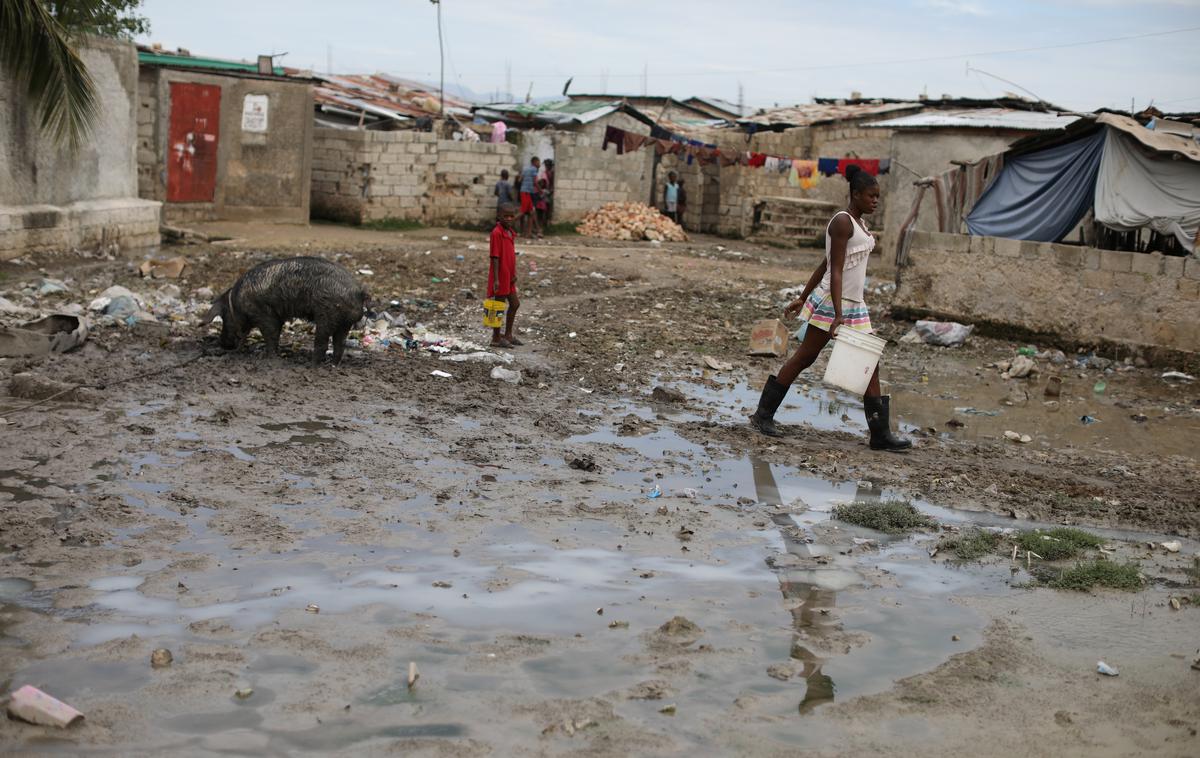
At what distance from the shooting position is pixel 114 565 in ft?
14.1

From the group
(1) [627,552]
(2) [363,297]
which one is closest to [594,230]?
(2) [363,297]

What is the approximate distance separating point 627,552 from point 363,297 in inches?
153

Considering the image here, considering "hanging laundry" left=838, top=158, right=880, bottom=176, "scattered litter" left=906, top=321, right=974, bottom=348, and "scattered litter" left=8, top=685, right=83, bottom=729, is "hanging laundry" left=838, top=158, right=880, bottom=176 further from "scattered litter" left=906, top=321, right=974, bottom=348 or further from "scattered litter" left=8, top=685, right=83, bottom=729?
"scattered litter" left=8, top=685, right=83, bottom=729

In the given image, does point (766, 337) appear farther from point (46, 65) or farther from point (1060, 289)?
point (46, 65)

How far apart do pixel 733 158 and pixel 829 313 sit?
1604 centimetres

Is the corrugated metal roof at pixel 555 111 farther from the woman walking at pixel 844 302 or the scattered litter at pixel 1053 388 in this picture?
the woman walking at pixel 844 302

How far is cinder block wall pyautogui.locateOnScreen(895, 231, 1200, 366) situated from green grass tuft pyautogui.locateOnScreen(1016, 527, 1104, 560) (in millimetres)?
6046

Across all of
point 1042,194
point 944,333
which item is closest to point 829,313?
point 944,333

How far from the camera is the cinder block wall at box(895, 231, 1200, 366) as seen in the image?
Answer: 10.4 metres

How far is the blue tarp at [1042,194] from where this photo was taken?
1152 centimetres

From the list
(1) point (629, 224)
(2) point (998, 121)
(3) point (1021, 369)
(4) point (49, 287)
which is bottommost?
(3) point (1021, 369)

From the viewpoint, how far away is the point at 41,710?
3.07 m

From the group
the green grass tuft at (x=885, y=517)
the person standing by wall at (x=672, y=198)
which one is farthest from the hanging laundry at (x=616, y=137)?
the green grass tuft at (x=885, y=517)

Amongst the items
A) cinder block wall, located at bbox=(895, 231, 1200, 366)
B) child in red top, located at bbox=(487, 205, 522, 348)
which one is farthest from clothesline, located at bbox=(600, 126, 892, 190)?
child in red top, located at bbox=(487, 205, 522, 348)
